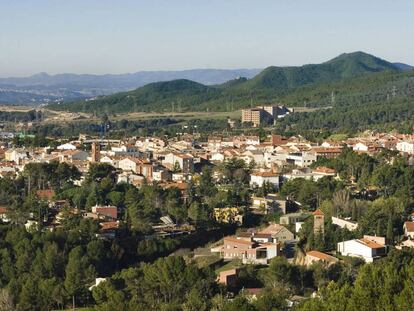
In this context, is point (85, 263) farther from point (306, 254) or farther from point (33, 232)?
point (306, 254)

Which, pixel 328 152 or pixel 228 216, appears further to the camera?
pixel 328 152

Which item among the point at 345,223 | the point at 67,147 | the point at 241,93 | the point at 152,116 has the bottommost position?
the point at 152,116

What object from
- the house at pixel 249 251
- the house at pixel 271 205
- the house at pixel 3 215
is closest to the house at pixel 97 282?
the house at pixel 249 251

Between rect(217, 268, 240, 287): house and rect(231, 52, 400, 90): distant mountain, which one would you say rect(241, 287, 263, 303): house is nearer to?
rect(217, 268, 240, 287): house

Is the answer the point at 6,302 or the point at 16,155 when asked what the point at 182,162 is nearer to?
the point at 16,155

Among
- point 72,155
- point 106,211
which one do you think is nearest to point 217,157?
point 72,155

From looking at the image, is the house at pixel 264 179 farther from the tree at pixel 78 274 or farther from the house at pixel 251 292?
the house at pixel 251 292
